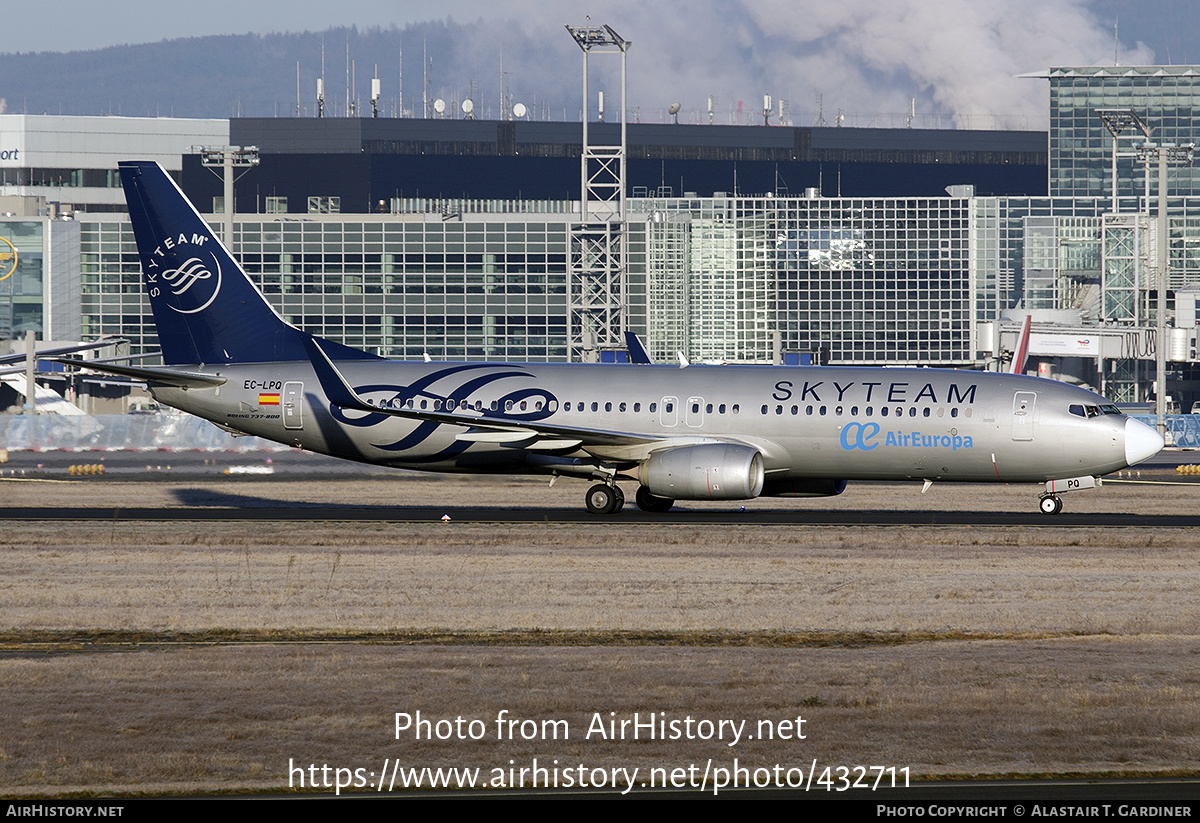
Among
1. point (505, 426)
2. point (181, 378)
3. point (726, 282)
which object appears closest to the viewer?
point (505, 426)

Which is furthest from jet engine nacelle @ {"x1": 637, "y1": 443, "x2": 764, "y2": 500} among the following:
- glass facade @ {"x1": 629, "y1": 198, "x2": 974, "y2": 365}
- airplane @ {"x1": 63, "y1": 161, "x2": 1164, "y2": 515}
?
glass facade @ {"x1": 629, "y1": 198, "x2": 974, "y2": 365}

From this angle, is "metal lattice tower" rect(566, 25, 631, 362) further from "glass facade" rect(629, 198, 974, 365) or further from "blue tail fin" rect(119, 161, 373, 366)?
"blue tail fin" rect(119, 161, 373, 366)

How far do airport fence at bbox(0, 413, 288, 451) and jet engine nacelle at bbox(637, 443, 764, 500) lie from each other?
1585 inches

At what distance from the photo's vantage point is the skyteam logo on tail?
141 feet

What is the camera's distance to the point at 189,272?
43.0m

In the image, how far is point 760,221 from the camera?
171375 mm

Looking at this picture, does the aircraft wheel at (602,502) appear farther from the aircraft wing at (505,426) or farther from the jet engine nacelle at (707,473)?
the jet engine nacelle at (707,473)

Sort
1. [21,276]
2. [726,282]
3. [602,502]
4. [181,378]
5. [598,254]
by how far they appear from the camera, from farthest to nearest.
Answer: [726,282] → [21,276] → [598,254] → [181,378] → [602,502]

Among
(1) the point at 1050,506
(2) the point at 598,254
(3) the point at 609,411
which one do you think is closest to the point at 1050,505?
(1) the point at 1050,506

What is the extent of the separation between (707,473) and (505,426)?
584cm

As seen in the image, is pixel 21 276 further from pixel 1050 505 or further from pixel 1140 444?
pixel 1140 444

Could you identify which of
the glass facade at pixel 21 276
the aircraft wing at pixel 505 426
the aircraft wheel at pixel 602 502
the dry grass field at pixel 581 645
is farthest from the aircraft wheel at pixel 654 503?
the glass facade at pixel 21 276
